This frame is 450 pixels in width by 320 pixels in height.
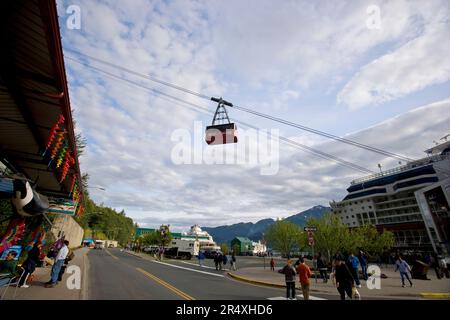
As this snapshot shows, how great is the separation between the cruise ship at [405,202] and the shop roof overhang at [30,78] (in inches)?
2348

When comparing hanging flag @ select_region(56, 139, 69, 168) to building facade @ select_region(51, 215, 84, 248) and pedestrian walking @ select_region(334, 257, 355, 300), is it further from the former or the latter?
building facade @ select_region(51, 215, 84, 248)

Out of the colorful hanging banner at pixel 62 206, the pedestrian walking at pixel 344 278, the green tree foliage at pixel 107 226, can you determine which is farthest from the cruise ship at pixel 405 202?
the green tree foliage at pixel 107 226

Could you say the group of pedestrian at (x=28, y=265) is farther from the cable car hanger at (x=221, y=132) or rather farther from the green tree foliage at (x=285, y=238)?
the green tree foliage at (x=285, y=238)

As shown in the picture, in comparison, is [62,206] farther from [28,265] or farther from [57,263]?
[28,265]

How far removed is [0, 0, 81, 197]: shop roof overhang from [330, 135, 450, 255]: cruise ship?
5963cm

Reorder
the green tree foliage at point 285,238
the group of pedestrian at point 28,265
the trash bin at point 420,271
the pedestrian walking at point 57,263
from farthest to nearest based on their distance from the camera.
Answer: the green tree foliage at point 285,238 < the trash bin at point 420,271 < the pedestrian walking at point 57,263 < the group of pedestrian at point 28,265

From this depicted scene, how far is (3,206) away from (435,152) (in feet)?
333

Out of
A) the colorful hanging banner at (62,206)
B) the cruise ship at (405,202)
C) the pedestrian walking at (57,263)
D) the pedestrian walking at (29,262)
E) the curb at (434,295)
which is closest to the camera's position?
the pedestrian walking at (29,262)

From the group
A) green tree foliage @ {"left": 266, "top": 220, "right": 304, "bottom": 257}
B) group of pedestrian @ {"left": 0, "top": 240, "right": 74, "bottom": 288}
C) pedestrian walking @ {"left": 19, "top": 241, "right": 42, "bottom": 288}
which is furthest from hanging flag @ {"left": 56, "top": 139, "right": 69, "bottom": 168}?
green tree foliage @ {"left": 266, "top": 220, "right": 304, "bottom": 257}

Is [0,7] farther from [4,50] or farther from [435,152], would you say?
[435,152]

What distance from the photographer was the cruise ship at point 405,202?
53219 mm

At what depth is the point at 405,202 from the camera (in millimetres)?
70812

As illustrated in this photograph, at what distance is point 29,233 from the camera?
14.9m
